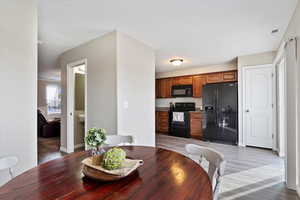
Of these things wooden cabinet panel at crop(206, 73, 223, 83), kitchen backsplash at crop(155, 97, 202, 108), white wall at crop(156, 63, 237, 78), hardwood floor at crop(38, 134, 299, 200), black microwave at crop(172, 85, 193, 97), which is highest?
white wall at crop(156, 63, 237, 78)

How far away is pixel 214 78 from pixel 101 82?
142 inches

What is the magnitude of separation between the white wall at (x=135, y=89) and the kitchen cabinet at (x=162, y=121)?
2.50m

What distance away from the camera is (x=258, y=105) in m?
3.97

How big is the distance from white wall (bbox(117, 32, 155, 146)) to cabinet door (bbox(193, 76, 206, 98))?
2397mm

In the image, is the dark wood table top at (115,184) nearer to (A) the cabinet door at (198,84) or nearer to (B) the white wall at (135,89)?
(B) the white wall at (135,89)

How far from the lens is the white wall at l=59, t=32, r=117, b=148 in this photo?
8.83 ft

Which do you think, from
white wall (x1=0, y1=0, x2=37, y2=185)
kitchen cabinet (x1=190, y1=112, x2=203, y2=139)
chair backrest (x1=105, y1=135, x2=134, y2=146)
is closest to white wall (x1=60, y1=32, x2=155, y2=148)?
chair backrest (x1=105, y1=135, x2=134, y2=146)

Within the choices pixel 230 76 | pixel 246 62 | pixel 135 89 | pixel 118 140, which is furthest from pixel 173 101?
pixel 118 140

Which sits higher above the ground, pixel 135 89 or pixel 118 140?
pixel 135 89

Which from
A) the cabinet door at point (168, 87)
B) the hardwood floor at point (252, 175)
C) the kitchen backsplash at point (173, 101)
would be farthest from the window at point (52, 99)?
the cabinet door at point (168, 87)

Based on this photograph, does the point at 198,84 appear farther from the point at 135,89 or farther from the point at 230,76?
the point at 135,89

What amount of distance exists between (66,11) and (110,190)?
88.9 inches

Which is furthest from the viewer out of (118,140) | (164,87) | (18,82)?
(164,87)

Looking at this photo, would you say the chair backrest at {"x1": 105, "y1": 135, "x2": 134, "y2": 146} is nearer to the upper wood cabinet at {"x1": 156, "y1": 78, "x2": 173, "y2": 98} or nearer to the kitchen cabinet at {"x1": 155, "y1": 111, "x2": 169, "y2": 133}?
the kitchen cabinet at {"x1": 155, "y1": 111, "x2": 169, "y2": 133}
